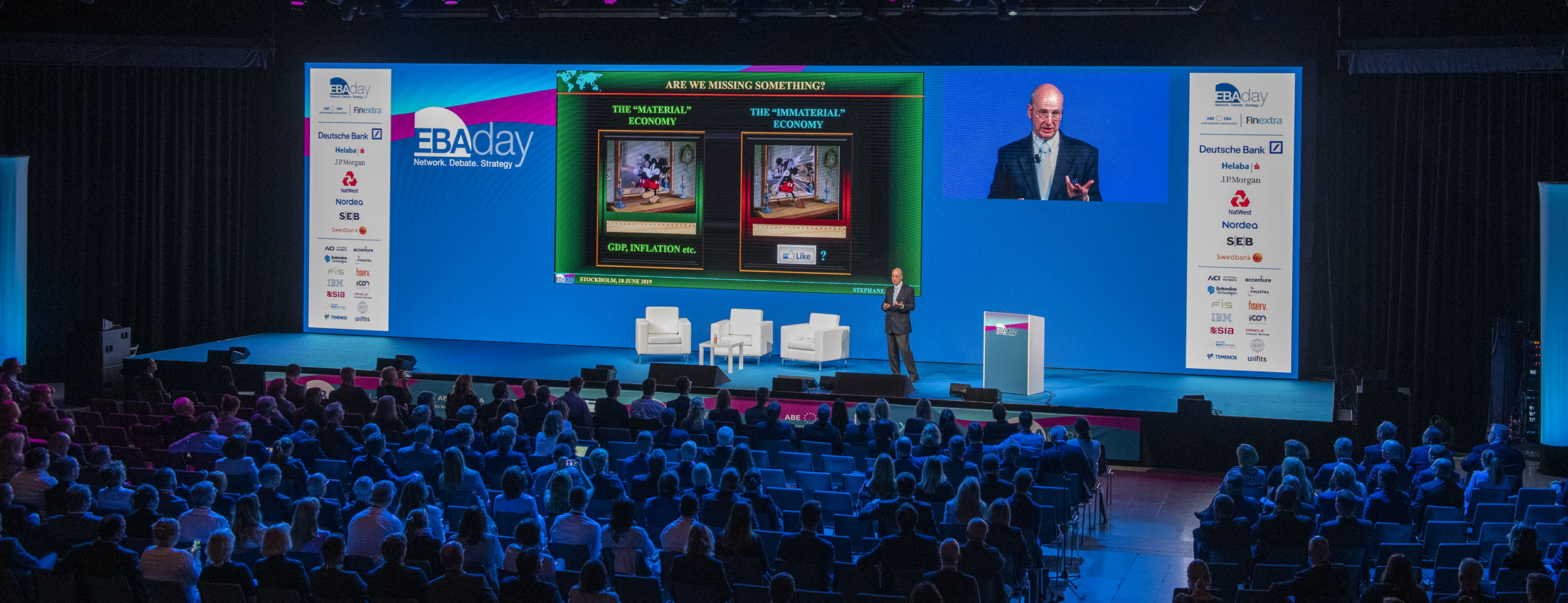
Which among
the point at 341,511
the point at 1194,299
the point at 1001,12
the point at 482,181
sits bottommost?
the point at 341,511

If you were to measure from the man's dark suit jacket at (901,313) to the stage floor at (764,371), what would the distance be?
61 cm

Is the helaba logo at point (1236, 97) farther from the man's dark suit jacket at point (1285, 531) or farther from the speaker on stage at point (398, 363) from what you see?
the speaker on stage at point (398, 363)

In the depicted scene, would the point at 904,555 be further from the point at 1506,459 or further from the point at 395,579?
the point at 1506,459

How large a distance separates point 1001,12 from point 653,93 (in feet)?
13.7

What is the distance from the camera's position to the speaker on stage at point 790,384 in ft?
42.8

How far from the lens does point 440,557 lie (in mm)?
6133

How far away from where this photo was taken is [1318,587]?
6.17m

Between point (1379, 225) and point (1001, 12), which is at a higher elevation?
point (1001, 12)

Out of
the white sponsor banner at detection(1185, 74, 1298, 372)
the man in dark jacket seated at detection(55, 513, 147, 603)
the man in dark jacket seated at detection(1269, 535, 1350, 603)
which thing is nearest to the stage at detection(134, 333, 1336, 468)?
the white sponsor banner at detection(1185, 74, 1298, 372)

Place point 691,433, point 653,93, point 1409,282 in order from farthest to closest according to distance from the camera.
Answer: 1. point 653,93
2. point 1409,282
3. point 691,433

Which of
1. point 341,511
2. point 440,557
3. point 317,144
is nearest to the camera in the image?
point 440,557

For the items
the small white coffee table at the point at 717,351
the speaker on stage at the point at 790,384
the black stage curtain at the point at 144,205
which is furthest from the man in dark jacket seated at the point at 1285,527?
the black stage curtain at the point at 144,205

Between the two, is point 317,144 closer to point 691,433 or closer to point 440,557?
point 691,433

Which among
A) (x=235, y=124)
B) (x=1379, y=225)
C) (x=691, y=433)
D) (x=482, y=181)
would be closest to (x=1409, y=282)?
(x=1379, y=225)
